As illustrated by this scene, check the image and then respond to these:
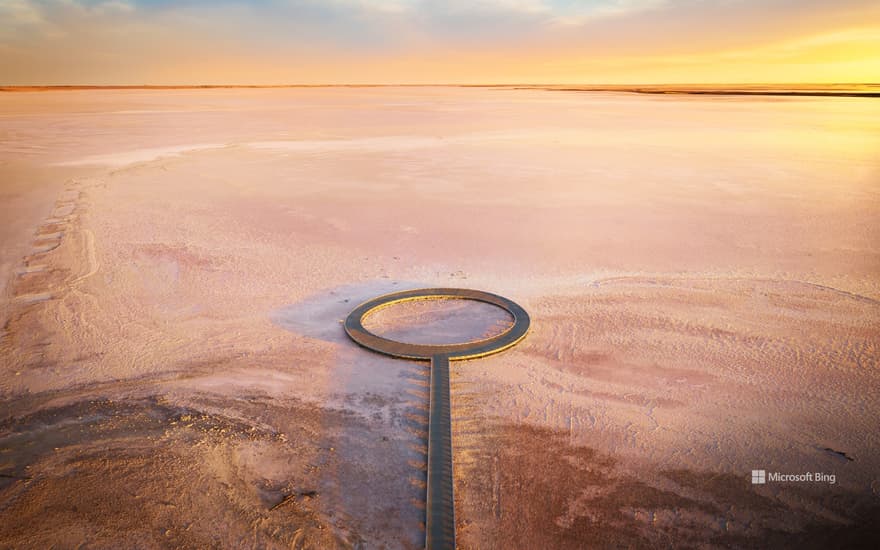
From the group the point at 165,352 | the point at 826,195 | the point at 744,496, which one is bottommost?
the point at 744,496

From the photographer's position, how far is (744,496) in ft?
8.15

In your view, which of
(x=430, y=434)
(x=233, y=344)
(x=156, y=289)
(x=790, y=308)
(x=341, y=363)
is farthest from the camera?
(x=156, y=289)

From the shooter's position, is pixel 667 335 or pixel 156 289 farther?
pixel 156 289

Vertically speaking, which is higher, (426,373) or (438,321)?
(438,321)

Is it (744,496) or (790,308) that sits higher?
(790,308)

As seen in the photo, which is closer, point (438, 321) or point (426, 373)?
point (426, 373)

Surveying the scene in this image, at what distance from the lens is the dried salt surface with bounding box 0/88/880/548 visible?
2389 millimetres

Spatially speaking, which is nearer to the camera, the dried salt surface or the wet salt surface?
the dried salt surface

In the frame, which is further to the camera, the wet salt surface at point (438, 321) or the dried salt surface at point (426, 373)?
the wet salt surface at point (438, 321)

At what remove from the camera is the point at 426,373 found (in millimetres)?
3482

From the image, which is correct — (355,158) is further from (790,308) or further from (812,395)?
(812,395)

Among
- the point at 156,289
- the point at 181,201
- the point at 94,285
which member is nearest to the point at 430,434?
the point at 156,289

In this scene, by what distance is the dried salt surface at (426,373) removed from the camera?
7.84ft

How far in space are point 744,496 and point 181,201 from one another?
25.4 ft
